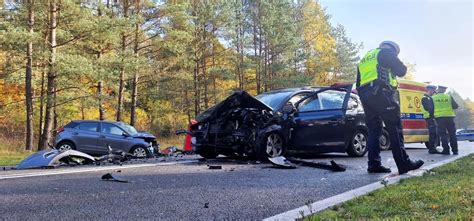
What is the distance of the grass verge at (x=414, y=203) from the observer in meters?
3.13

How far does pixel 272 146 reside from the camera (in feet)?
27.4

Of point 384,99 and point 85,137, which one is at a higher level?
point 384,99

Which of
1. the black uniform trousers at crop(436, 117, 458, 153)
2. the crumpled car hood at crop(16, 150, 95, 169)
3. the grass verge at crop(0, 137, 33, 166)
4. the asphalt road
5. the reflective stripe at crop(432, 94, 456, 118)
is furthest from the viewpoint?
the grass verge at crop(0, 137, 33, 166)

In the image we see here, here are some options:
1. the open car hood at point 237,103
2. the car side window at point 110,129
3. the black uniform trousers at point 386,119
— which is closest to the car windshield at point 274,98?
the open car hood at point 237,103

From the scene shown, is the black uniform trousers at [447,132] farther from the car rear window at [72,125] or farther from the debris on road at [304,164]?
the car rear window at [72,125]

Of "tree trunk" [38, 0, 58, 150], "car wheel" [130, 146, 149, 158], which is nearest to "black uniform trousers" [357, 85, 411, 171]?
"car wheel" [130, 146, 149, 158]

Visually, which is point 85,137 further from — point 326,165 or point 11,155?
point 326,165

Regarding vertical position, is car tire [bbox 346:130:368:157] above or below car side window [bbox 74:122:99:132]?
below

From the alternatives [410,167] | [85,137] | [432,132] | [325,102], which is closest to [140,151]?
[85,137]

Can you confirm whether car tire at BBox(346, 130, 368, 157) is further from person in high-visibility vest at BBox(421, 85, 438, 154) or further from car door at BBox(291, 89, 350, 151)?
person in high-visibility vest at BBox(421, 85, 438, 154)

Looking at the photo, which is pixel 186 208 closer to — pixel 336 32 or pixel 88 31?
pixel 88 31

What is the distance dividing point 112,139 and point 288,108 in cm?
882

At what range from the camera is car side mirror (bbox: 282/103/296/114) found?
8336 millimetres

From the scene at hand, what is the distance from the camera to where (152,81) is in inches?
1142
